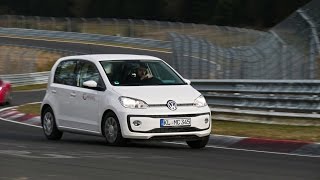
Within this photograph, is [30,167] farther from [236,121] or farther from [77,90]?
[236,121]

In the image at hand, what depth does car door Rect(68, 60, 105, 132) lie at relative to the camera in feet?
39.8

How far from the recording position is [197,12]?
9781 cm

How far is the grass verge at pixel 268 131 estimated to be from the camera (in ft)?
42.0

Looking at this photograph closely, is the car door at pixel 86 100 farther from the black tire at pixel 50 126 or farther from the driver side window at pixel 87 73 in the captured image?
the black tire at pixel 50 126

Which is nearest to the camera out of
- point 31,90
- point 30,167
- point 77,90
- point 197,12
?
point 30,167

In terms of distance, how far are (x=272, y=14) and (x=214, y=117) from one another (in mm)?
71048

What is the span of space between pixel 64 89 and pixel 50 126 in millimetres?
907

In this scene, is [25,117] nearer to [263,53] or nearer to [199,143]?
[263,53]

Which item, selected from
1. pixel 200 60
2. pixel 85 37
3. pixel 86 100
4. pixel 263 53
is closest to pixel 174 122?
pixel 86 100

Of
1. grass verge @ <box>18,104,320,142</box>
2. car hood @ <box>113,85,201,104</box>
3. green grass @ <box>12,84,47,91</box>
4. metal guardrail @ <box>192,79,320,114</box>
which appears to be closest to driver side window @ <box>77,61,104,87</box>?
car hood @ <box>113,85,201,104</box>

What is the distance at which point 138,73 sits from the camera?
12242 mm

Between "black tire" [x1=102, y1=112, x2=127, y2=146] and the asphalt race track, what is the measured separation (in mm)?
157

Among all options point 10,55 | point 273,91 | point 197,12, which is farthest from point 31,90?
point 197,12

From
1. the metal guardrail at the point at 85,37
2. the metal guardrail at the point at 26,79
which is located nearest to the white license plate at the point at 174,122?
the metal guardrail at the point at 26,79
